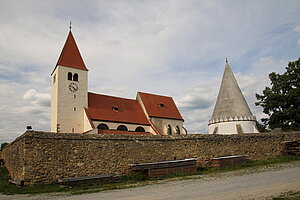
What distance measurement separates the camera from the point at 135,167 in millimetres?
14367

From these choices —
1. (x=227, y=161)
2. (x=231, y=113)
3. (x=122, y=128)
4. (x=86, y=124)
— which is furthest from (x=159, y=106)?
(x=227, y=161)

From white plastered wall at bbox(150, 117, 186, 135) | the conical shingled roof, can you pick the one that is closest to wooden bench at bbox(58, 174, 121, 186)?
the conical shingled roof

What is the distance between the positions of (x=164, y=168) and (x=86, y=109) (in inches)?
670

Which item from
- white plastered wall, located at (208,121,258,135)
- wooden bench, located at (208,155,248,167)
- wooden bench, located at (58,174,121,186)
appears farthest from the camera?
white plastered wall, located at (208,121,258,135)

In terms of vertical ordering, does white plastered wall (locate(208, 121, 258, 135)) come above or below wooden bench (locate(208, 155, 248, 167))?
above

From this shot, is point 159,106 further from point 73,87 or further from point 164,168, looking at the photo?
point 164,168

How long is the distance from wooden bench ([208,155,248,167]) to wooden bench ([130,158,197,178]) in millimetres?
1884

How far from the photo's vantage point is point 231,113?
24.8 meters

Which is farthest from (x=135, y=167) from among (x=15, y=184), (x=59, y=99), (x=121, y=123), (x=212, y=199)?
(x=59, y=99)

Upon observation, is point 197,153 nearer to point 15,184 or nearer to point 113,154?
point 113,154

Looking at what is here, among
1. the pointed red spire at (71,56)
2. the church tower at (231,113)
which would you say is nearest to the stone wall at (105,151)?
the church tower at (231,113)

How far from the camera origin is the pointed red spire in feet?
98.0

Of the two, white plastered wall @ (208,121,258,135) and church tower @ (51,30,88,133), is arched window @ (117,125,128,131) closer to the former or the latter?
church tower @ (51,30,88,133)

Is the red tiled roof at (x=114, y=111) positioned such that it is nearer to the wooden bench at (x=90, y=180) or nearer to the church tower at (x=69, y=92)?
the church tower at (x=69, y=92)
